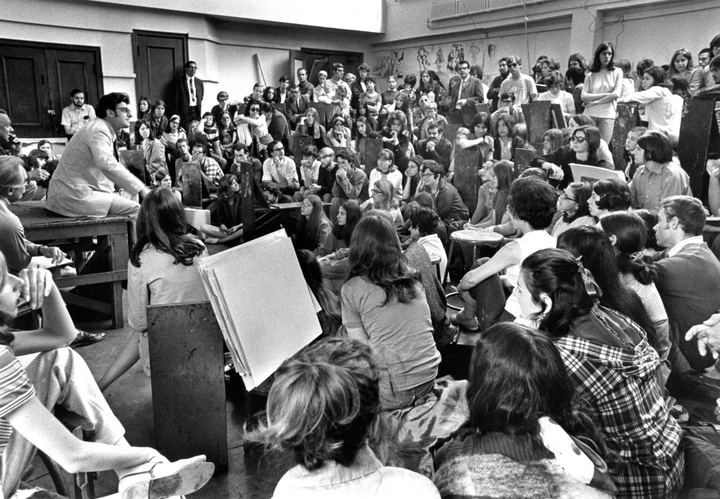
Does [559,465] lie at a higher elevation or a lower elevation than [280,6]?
lower

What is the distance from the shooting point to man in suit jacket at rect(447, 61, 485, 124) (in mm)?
9922

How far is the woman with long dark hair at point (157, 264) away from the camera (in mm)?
3094

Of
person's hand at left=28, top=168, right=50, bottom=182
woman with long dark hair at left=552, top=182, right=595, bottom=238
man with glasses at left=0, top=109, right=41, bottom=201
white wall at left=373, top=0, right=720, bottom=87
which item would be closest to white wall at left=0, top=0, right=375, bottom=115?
white wall at left=373, top=0, right=720, bottom=87

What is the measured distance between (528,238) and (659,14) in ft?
32.3

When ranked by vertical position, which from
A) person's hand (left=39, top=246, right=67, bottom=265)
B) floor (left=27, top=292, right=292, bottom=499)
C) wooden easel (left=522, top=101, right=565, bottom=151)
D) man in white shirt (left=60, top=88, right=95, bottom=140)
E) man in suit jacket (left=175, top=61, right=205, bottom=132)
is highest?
man in suit jacket (left=175, top=61, right=205, bottom=132)

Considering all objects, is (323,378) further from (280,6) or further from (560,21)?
(280,6)

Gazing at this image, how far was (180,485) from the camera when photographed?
72.4 inches

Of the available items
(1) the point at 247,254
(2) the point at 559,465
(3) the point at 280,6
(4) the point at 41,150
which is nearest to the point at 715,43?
(1) the point at 247,254

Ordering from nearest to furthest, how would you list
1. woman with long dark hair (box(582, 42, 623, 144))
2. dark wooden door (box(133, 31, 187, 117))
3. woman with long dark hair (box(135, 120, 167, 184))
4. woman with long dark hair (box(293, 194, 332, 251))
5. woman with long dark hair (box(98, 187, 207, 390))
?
woman with long dark hair (box(98, 187, 207, 390))
woman with long dark hair (box(293, 194, 332, 251))
woman with long dark hair (box(582, 42, 623, 144))
woman with long dark hair (box(135, 120, 167, 184))
dark wooden door (box(133, 31, 187, 117))

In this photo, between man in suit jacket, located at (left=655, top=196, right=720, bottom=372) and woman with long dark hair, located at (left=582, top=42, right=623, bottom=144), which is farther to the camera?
woman with long dark hair, located at (left=582, top=42, right=623, bottom=144)

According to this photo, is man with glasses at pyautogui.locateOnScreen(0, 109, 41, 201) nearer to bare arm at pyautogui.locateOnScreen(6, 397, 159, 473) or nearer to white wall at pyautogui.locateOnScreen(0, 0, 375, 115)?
white wall at pyautogui.locateOnScreen(0, 0, 375, 115)

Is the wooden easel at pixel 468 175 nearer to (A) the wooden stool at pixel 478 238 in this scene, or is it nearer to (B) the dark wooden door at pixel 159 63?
(A) the wooden stool at pixel 478 238

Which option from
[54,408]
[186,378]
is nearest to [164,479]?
[54,408]

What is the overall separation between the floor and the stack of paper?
1.34 feet
